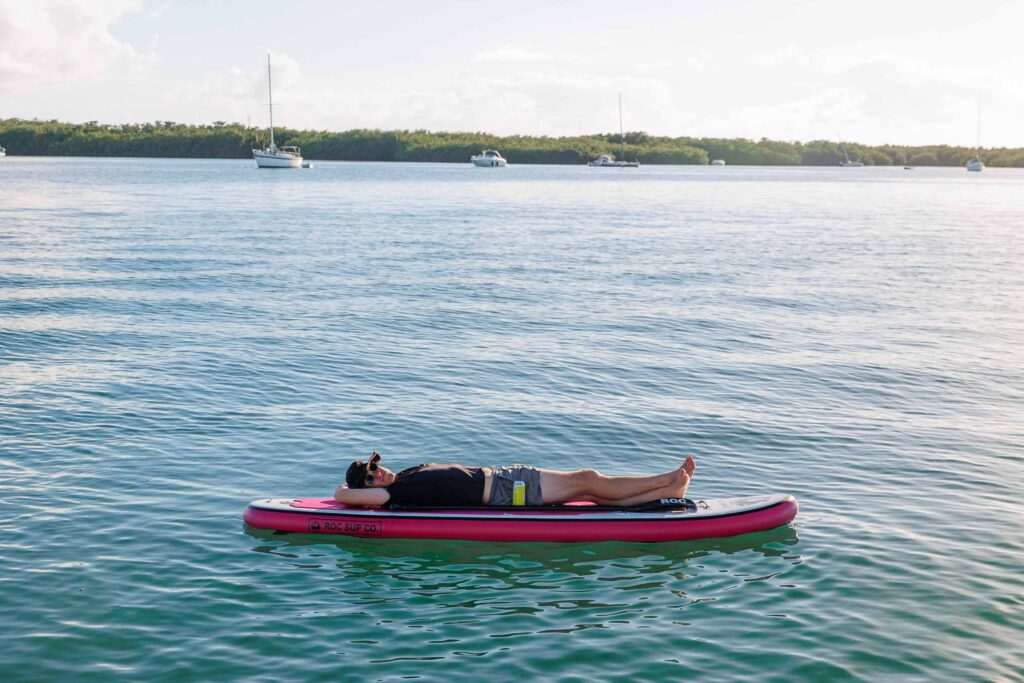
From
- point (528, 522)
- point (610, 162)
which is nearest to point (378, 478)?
point (528, 522)

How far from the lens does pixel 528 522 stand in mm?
10336

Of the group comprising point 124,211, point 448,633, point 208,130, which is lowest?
point 448,633

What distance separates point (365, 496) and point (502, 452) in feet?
11.6

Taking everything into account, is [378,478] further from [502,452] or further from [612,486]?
[502,452]

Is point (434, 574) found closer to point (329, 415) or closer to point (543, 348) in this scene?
point (329, 415)

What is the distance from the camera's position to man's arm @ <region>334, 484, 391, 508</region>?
34.7 feet

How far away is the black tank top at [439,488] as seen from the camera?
10555 millimetres

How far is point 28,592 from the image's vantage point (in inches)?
367

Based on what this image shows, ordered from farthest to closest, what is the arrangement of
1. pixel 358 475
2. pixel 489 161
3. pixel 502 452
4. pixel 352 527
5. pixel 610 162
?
pixel 610 162, pixel 489 161, pixel 502 452, pixel 358 475, pixel 352 527

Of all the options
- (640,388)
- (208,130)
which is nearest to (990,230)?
(640,388)

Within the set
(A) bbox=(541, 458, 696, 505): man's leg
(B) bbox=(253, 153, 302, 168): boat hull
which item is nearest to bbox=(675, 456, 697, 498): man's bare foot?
(A) bbox=(541, 458, 696, 505): man's leg

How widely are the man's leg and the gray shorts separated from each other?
0.07m

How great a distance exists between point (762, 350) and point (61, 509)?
14.2 metres

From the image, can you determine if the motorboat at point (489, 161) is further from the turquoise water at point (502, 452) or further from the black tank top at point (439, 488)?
the black tank top at point (439, 488)
